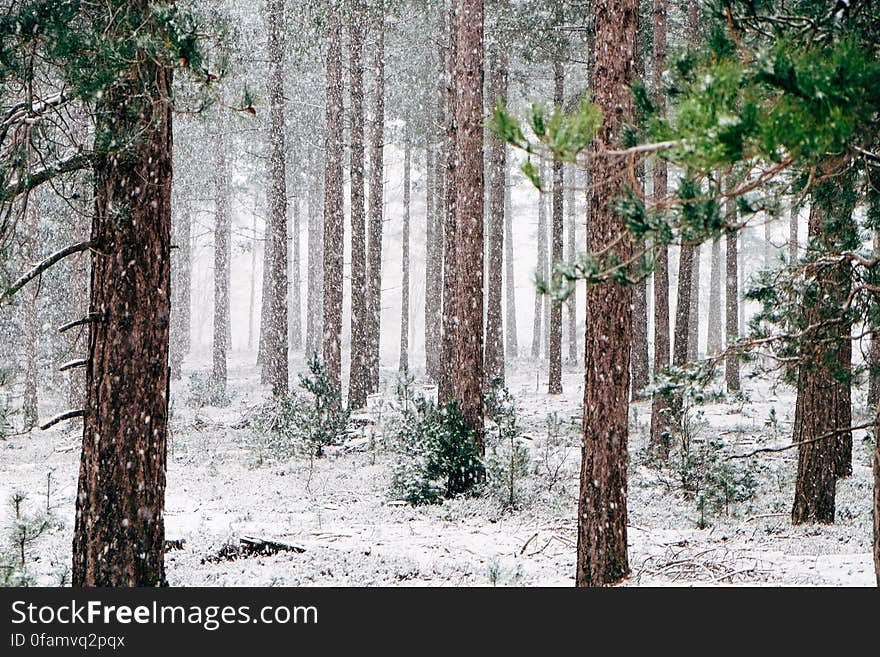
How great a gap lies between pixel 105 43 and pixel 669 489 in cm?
888

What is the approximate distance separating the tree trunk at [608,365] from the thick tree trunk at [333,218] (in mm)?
10017

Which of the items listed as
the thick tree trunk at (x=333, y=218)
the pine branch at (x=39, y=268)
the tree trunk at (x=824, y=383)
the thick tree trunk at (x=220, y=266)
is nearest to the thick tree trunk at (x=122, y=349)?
the pine branch at (x=39, y=268)

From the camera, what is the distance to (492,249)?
19875 millimetres

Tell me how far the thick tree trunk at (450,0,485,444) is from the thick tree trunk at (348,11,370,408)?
604 centimetres

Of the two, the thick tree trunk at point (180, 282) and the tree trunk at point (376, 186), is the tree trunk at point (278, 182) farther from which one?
the thick tree trunk at point (180, 282)

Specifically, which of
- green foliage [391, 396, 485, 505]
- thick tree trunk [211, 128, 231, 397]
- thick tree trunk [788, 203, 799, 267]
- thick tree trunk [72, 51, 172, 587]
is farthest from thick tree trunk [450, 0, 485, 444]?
thick tree trunk [211, 128, 231, 397]

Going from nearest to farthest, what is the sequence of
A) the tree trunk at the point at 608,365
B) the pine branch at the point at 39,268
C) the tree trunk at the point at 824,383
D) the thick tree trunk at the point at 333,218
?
the pine branch at the point at 39,268, the tree trunk at the point at 608,365, the tree trunk at the point at 824,383, the thick tree trunk at the point at 333,218

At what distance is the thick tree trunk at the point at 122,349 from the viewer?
5.28 meters

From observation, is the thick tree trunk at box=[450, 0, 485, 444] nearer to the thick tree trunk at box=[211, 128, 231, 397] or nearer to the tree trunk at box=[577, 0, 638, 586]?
the tree trunk at box=[577, 0, 638, 586]

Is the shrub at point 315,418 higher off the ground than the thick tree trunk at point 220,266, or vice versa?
the thick tree trunk at point 220,266

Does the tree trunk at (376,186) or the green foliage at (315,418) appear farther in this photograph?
the tree trunk at (376,186)

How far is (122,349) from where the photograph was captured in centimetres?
528

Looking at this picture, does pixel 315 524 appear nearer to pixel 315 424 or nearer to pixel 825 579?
pixel 315 424
